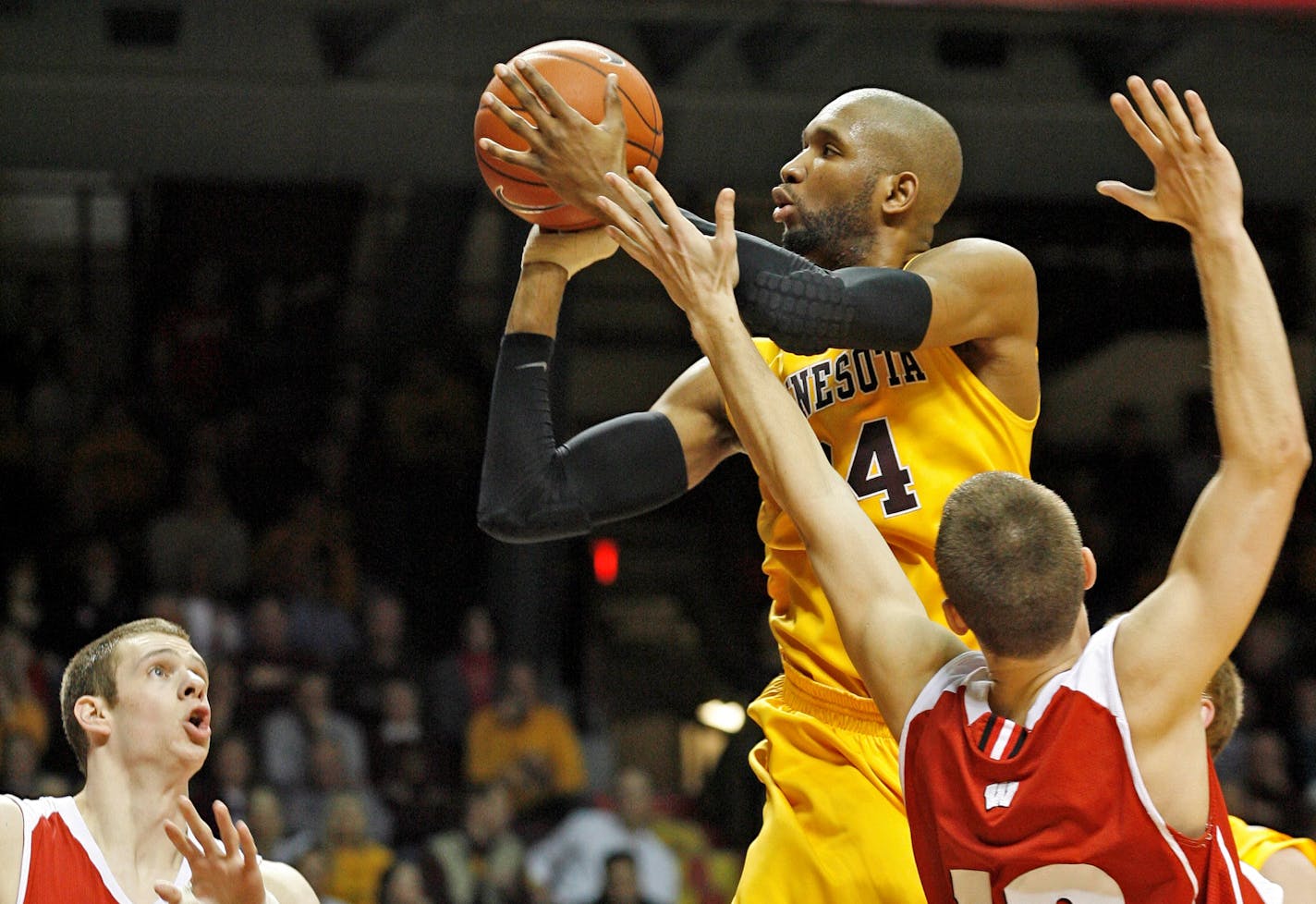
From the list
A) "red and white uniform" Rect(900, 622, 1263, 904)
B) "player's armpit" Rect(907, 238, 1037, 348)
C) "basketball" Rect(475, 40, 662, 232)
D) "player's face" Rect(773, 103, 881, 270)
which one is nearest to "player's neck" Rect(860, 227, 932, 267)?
"player's face" Rect(773, 103, 881, 270)

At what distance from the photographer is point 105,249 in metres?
11.3

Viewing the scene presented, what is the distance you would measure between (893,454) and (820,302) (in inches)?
17.7

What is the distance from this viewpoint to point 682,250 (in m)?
2.79

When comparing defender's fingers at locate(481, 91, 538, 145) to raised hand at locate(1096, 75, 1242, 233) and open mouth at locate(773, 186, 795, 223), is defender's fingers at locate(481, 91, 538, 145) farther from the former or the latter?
raised hand at locate(1096, 75, 1242, 233)

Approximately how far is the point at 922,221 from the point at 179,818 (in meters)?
2.12

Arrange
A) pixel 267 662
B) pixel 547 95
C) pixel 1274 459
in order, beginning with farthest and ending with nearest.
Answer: pixel 267 662 → pixel 547 95 → pixel 1274 459

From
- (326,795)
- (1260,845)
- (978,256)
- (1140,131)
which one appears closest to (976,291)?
(978,256)

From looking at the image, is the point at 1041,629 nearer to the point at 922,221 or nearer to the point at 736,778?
the point at 922,221

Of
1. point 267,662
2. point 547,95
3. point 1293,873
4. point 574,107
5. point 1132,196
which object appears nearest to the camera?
point 1132,196

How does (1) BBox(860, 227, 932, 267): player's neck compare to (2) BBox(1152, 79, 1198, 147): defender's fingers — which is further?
(1) BBox(860, 227, 932, 267): player's neck

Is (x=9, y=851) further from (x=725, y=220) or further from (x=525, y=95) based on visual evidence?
(x=725, y=220)

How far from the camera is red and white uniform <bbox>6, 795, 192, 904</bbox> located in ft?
11.6

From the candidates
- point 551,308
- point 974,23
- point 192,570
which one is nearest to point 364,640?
point 192,570

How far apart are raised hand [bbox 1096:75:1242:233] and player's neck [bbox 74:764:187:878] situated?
93.9 inches
